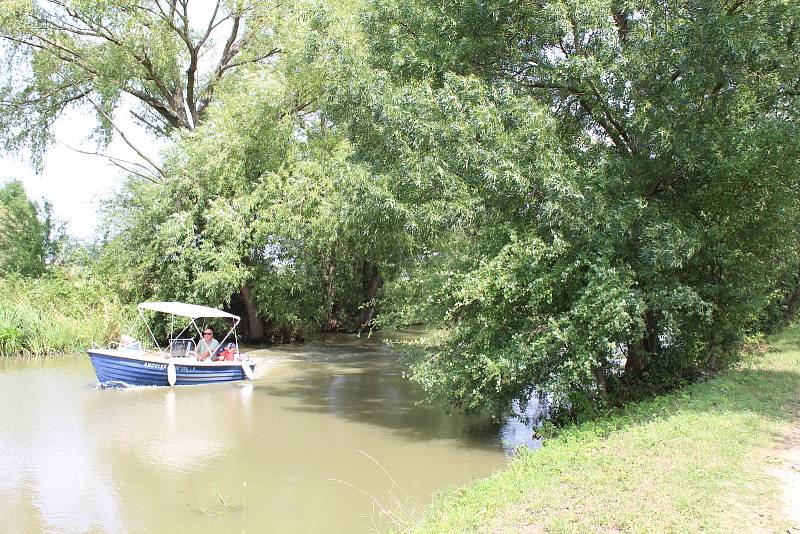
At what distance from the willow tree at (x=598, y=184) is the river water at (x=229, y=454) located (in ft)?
5.81

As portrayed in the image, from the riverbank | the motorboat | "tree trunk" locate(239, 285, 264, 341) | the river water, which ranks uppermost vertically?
"tree trunk" locate(239, 285, 264, 341)

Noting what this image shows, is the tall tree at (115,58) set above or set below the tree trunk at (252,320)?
above

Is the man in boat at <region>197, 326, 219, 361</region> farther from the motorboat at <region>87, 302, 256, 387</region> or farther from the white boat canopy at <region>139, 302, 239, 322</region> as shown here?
the white boat canopy at <region>139, 302, 239, 322</region>

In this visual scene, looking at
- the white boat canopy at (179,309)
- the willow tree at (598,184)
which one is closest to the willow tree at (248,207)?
the white boat canopy at (179,309)

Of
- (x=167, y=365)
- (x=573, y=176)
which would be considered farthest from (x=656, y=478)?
(x=167, y=365)

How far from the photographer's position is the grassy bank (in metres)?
21.0

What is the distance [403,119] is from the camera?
1202cm

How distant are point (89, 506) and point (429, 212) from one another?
22.2 feet

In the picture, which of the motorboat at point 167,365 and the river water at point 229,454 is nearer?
the river water at point 229,454

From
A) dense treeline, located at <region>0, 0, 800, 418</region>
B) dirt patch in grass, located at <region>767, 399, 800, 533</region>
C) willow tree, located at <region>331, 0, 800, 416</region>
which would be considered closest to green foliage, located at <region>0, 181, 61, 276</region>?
dense treeline, located at <region>0, 0, 800, 418</region>

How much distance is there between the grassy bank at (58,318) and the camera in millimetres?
20953

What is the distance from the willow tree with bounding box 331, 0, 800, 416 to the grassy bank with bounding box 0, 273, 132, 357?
13676 millimetres

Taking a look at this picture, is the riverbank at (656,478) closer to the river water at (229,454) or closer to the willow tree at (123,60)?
the river water at (229,454)

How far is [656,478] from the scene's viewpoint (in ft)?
23.7
